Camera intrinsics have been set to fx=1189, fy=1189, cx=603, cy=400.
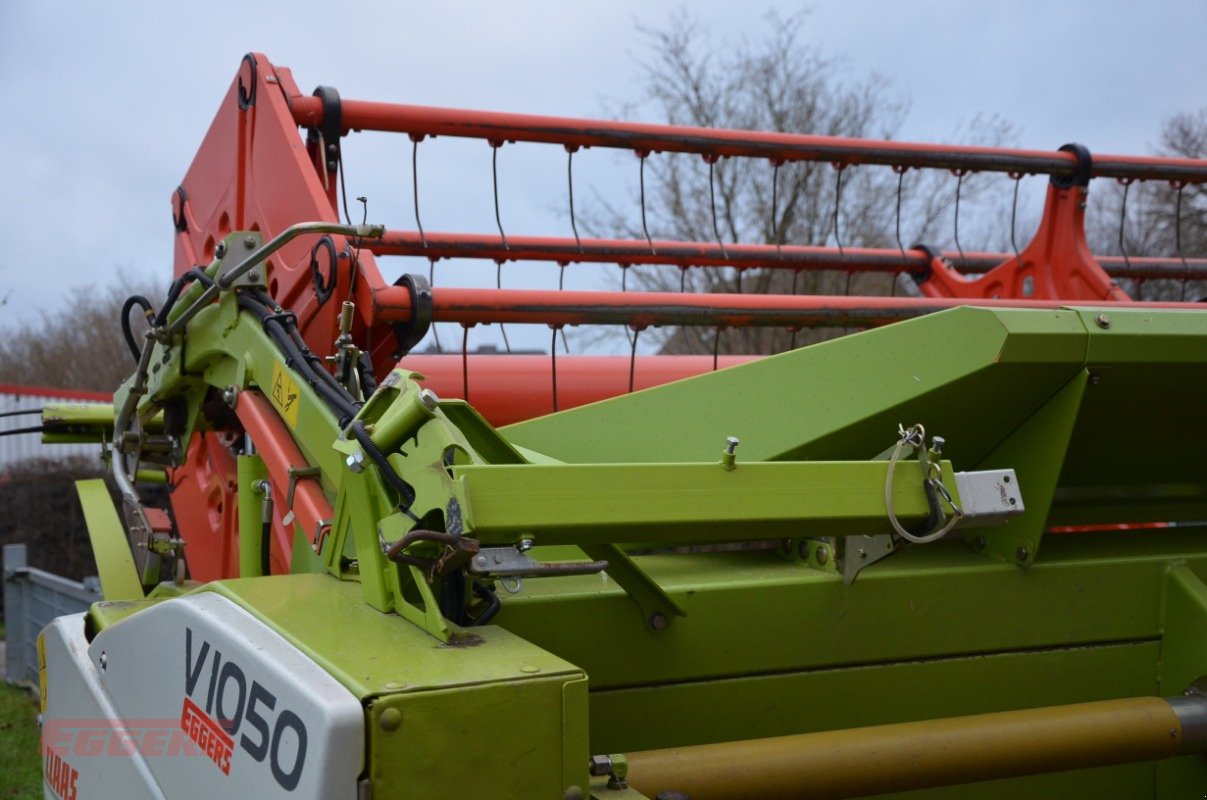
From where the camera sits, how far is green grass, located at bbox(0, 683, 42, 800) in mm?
5203

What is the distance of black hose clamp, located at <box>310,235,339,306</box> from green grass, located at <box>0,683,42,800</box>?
347 cm

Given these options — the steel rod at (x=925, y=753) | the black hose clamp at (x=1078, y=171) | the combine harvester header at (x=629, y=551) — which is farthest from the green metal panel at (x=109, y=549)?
the black hose clamp at (x=1078, y=171)

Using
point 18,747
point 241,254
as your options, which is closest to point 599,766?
point 241,254

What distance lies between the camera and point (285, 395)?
2.34 meters

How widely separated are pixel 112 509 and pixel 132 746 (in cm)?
154

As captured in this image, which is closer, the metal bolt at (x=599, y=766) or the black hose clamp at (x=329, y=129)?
the metal bolt at (x=599, y=766)

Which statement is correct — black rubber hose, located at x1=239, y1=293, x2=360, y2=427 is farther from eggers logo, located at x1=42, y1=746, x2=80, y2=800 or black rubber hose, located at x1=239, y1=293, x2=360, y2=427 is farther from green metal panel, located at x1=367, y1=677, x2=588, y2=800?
eggers logo, located at x1=42, y1=746, x2=80, y2=800

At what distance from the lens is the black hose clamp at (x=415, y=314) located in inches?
103

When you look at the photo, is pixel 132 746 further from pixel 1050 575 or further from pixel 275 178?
pixel 1050 575

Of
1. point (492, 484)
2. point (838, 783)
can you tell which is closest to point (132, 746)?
point (492, 484)

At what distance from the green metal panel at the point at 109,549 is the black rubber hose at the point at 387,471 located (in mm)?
1432

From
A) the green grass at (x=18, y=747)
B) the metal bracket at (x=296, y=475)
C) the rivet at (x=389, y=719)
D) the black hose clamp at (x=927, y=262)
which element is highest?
the black hose clamp at (x=927, y=262)

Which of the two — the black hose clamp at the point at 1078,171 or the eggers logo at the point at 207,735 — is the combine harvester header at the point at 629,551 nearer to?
the eggers logo at the point at 207,735

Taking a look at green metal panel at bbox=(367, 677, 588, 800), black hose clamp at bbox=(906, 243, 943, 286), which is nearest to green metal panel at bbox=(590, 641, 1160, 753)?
green metal panel at bbox=(367, 677, 588, 800)
